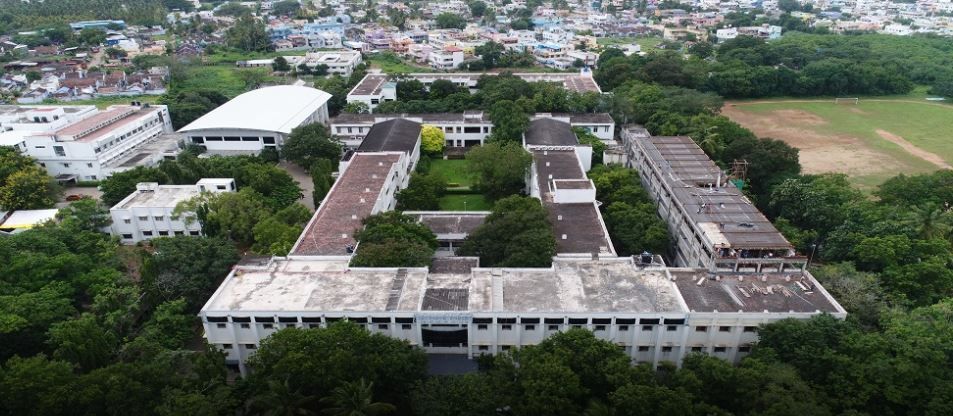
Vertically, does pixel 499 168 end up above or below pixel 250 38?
below

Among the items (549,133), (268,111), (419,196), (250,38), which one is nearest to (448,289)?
(419,196)

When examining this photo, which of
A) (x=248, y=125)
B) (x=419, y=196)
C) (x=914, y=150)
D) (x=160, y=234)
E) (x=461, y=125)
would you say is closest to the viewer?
(x=160, y=234)

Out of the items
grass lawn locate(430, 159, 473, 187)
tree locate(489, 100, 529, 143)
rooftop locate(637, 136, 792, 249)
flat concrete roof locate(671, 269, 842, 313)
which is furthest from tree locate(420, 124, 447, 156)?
flat concrete roof locate(671, 269, 842, 313)

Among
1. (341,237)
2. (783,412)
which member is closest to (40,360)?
(341,237)

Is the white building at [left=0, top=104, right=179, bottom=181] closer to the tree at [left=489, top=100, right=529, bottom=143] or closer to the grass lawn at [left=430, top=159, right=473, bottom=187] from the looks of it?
the grass lawn at [left=430, top=159, right=473, bottom=187]

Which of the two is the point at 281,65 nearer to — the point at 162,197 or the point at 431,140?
the point at 431,140

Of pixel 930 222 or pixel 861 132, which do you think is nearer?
pixel 930 222
